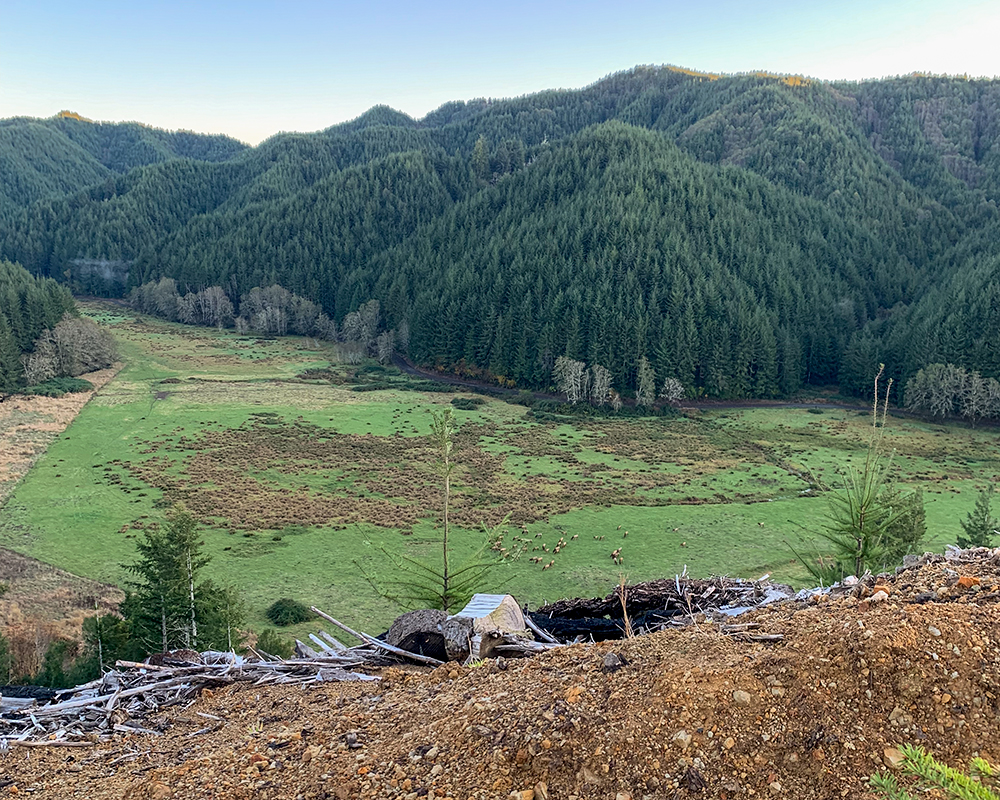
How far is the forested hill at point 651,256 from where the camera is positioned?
348 ft

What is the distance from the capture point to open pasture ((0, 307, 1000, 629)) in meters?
38.8

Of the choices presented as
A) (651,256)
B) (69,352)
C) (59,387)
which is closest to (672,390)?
(651,256)

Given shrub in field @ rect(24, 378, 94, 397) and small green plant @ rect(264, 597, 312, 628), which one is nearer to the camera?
small green plant @ rect(264, 597, 312, 628)

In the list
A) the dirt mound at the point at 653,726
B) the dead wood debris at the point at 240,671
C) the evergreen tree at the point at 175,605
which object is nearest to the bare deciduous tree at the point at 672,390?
the evergreen tree at the point at 175,605

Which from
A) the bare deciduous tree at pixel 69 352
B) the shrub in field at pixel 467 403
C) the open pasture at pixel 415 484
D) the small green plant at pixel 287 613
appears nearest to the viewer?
the small green plant at pixel 287 613

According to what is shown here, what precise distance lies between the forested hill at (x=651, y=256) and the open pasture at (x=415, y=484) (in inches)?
720

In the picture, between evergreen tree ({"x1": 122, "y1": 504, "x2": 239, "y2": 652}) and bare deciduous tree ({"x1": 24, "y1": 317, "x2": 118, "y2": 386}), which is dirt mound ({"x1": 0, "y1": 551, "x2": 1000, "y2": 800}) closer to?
evergreen tree ({"x1": 122, "y1": 504, "x2": 239, "y2": 652})

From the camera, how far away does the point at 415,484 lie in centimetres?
5769

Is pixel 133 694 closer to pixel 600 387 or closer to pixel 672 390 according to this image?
pixel 600 387

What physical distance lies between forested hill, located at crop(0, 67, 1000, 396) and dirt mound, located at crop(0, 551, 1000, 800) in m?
98.2

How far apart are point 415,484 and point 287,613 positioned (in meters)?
26.9

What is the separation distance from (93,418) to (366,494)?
41.4 metres

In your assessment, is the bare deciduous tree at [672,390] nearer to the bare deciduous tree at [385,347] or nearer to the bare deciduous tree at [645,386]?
the bare deciduous tree at [645,386]

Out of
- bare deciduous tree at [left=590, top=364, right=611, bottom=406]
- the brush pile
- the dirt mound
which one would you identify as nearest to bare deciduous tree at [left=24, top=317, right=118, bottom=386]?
bare deciduous tree at [left=590, top=364, right=611, bottom=406]
